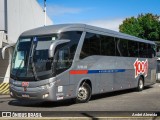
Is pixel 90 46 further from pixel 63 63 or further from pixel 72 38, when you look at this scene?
pixel 63 63

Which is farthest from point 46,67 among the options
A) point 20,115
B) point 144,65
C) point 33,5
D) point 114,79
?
point 33,5

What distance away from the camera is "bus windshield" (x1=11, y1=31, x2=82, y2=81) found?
1351 cm

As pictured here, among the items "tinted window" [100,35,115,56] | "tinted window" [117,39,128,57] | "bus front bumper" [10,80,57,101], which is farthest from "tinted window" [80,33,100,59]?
"tinted window" [117,39,128,57]

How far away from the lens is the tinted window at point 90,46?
15064mm

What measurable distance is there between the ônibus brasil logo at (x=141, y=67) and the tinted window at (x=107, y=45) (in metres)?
3.32

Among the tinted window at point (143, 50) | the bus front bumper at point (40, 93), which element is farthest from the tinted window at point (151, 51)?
the bus front bumper at point (40, 93)

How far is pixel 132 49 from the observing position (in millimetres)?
20266

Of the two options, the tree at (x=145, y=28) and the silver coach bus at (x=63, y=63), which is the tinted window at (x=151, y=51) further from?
A: the tree at (x=145, y=28)

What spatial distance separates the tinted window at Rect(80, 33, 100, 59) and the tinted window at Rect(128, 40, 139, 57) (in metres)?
4.01

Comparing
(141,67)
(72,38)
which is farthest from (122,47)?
(72,38)

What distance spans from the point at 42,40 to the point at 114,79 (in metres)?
5.06

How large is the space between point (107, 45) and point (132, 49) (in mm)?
3539

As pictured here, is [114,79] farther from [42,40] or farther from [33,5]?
[33,5]

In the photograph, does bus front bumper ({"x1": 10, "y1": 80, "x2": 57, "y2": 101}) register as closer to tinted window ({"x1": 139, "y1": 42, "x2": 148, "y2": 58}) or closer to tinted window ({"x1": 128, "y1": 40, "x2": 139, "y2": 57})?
tinted window ({"x1": 128, "y1": 40, "x2": 139, "y2": 57})
